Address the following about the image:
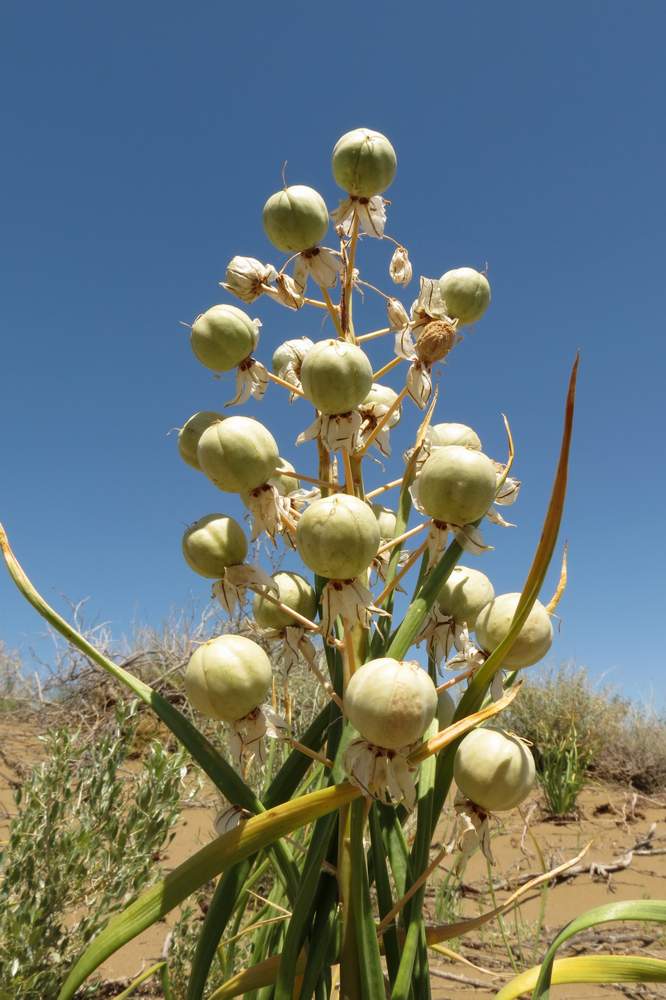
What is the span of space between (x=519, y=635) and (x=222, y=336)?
555 mm

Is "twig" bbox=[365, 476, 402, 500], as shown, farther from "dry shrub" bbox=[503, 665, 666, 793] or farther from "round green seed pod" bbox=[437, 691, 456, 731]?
"dry shrub" bbox=[503, 665, 666, 793]

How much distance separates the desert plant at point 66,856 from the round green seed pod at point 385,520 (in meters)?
1.04

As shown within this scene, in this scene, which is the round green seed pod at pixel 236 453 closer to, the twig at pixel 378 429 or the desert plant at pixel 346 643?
the desert plant at pixel 346 643

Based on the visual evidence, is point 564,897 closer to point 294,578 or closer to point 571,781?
point 571,781

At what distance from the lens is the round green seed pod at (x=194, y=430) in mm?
990

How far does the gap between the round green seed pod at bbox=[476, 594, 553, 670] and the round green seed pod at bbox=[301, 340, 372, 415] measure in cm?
32

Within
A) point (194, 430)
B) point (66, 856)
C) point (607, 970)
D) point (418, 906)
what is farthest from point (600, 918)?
point (66, 856)

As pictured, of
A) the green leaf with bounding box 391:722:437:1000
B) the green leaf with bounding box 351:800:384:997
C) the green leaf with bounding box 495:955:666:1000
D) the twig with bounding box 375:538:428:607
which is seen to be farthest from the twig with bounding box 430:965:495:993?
the twig with bounding box 375:538:428:607

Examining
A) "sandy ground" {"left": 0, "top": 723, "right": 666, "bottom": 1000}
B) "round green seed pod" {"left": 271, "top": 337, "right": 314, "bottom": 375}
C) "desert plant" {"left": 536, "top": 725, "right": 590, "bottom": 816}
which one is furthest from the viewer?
"desert plant" {"left": 536, "top": 725, "right": 590, "bottom": 816}

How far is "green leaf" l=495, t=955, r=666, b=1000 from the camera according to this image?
852 mm

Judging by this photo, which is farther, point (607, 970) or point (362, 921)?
point (607, 970)

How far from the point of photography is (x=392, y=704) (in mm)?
709

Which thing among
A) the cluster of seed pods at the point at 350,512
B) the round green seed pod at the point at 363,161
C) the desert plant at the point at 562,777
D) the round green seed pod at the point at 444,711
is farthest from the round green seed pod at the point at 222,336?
the desert plant at the point at 562,777

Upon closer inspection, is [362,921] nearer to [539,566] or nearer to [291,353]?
[539,566]
